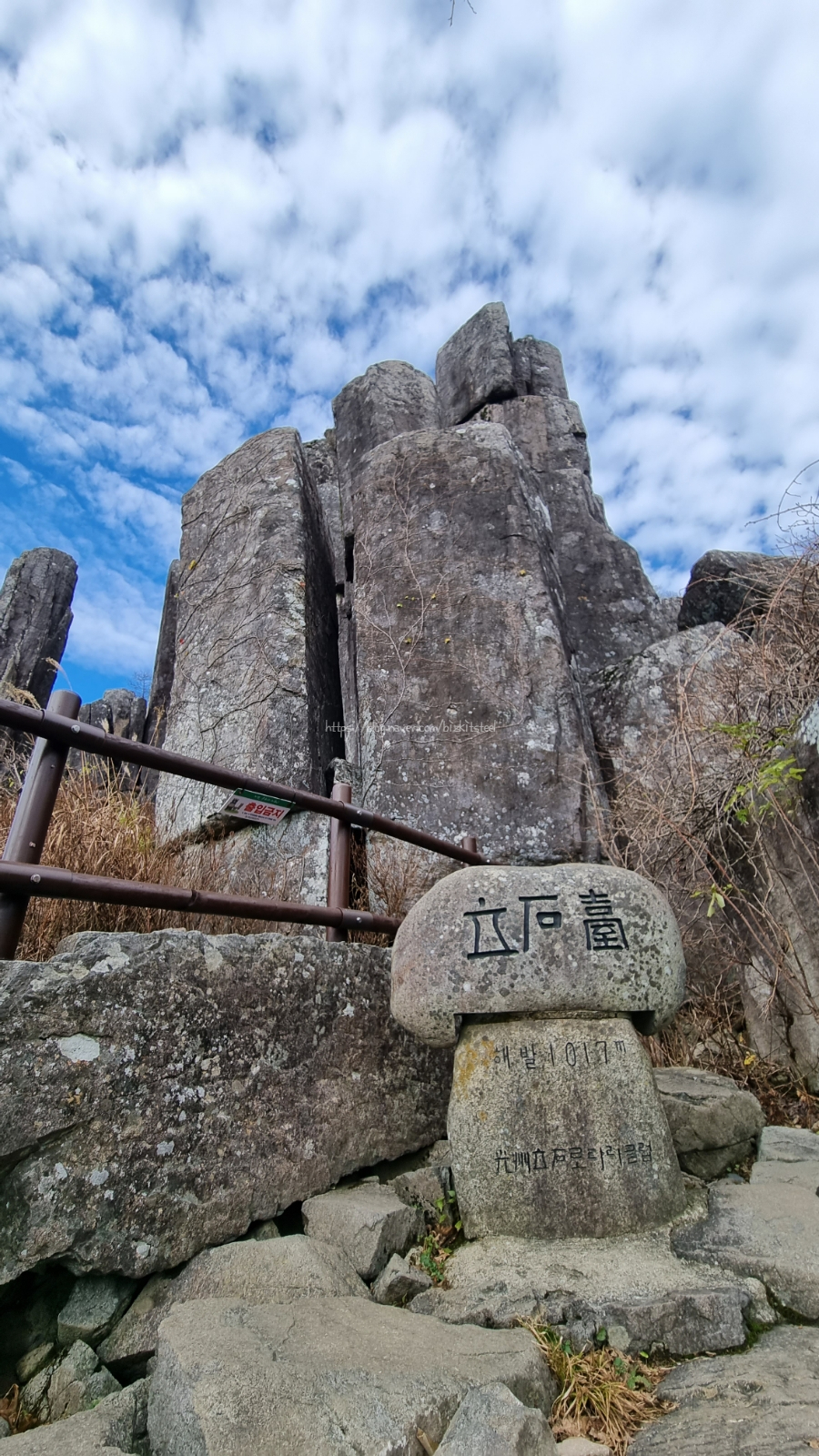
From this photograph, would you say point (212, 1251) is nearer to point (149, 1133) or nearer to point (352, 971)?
point (149, 1133)

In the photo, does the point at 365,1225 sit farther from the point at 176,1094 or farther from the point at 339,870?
the point at 339,870

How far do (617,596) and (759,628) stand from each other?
2990 millimetres

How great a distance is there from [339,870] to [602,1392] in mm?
1835

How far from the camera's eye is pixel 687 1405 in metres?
1.55

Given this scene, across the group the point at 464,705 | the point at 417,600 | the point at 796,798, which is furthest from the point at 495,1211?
the point at 417,600

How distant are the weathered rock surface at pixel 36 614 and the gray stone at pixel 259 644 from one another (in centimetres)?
496

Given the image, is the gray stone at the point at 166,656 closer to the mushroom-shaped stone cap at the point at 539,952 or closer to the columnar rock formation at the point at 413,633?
the columnar rock formation at the point at 413,633

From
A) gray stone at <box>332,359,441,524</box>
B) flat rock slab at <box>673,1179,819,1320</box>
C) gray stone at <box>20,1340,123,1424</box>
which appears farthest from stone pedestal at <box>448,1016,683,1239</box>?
gray stone at <box>332,359,441,524</box>

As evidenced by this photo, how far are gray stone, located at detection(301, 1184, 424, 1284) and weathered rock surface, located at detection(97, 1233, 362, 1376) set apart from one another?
7 cm

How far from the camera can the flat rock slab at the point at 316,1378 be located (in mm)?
1280

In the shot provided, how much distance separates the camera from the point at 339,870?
3139 millimetres

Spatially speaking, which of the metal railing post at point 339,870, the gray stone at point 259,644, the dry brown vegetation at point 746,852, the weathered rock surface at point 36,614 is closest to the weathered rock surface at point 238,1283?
the metal railing post at point 339,870

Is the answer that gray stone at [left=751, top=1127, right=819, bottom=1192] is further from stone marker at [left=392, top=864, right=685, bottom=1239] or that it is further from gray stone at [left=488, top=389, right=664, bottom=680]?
gray stone at [left=488, top=389, right=664, bottom=680]

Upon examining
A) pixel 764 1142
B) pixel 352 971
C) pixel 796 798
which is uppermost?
pixel 796 798
